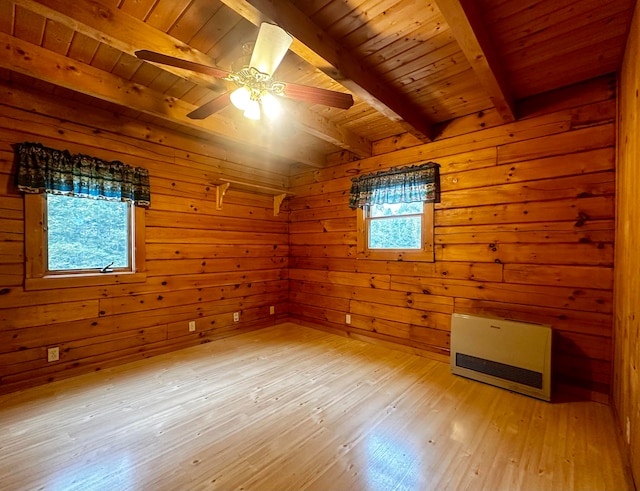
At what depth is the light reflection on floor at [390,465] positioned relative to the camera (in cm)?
147

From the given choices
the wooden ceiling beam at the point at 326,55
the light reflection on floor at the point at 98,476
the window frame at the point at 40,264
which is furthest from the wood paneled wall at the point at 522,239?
the window frame at the point at 40,264

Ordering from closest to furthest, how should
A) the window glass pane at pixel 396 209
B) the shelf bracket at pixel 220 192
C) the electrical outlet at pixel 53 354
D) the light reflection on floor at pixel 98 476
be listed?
the light reflection on floor at pixel 98 476, the electrical outlet at pixel 53 354, the window glass pane at pixel 396 209, the shelf bracket at pixel 220 192

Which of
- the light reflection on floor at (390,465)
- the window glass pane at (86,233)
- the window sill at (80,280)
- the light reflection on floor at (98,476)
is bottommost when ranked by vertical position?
the light reflection on floor at (390,465)

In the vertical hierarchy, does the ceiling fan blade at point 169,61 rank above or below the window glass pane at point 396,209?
above

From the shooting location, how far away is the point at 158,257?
3180 millimetres

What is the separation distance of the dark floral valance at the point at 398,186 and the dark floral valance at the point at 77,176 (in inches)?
93.6

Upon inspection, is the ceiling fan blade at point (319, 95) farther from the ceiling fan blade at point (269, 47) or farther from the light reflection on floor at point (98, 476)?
the light reflection on floor at point (98, 476)

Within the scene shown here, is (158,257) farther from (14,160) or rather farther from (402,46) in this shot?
(402,46)

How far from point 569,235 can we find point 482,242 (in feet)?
2.07

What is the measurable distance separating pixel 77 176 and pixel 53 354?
5.15 feet

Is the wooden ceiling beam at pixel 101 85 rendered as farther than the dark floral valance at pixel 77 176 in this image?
No

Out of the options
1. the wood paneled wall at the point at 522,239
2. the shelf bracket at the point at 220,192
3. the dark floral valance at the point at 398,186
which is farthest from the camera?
the shelf bracket at the point at 220,192

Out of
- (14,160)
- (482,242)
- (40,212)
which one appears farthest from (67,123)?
(482,242)

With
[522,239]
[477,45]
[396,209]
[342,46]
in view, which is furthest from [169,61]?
[522,239]
